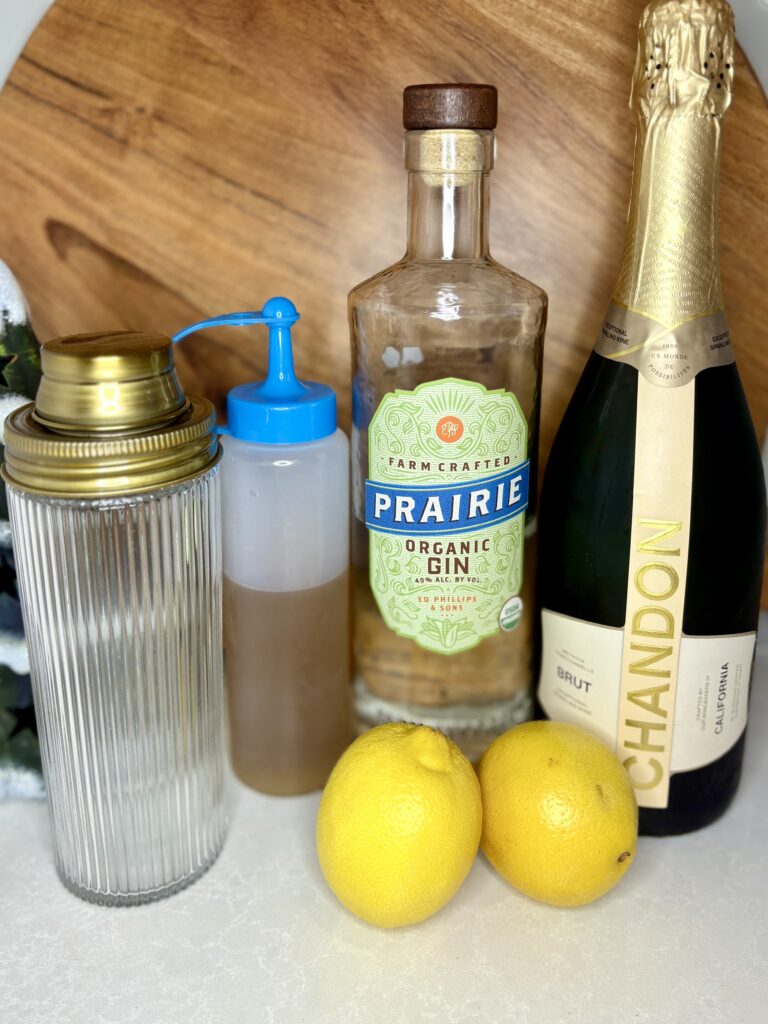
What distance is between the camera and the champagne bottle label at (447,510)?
609 millimetres

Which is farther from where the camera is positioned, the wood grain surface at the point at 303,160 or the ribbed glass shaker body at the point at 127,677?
the wood grain surface at the point at 303,160

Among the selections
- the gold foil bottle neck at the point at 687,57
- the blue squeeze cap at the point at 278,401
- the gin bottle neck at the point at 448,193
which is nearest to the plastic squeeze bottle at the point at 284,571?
the blue squeeze cap at the point at 278,401

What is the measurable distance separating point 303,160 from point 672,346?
0.96ft

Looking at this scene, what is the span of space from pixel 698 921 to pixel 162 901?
12.4 inches

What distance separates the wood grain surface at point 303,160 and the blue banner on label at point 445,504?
0.13 m

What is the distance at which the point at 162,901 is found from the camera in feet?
1.97

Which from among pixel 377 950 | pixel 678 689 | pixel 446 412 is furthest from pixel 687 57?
pixel 377 950

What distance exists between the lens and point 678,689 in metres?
0.63

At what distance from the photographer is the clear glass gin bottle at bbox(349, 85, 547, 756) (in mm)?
608

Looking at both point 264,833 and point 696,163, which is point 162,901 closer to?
point 264,833

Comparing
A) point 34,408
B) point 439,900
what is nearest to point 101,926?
point 439,900

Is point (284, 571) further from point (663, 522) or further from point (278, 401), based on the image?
point (663, 522)

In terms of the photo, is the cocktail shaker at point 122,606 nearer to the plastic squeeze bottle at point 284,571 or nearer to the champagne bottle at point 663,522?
the plastic squeeze bottle at point 284,571

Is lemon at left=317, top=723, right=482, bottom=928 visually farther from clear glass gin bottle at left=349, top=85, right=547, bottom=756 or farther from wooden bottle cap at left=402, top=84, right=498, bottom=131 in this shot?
wooden bottle cap at left=402, top=84, right=498, bottom=131
